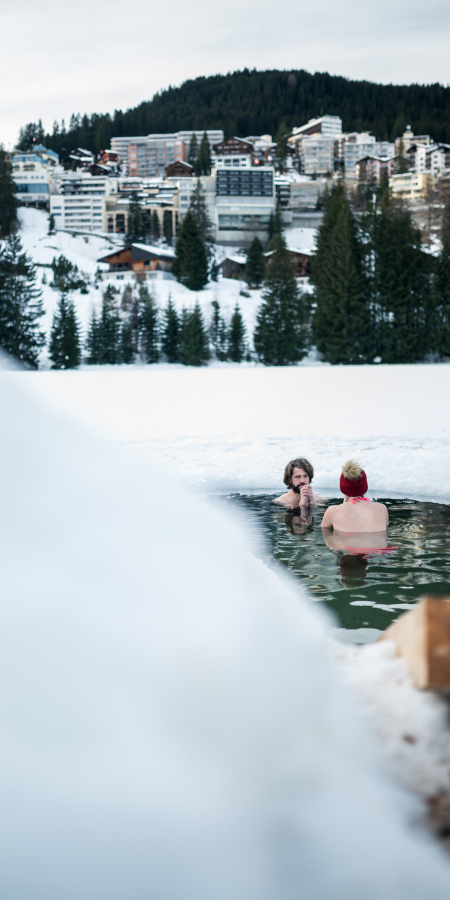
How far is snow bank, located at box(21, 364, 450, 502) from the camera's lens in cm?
754

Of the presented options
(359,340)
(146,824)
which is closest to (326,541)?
(146,824)

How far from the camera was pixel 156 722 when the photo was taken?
2.92ft

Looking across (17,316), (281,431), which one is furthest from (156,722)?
(17,316)

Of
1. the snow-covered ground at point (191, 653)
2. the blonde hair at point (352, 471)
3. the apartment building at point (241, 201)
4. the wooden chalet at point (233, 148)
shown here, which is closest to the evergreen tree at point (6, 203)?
the apartment building at point (241, 201)

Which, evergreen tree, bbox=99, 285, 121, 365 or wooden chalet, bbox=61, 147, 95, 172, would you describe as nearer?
evergreen tree, bbox=99, 285, 121, 365

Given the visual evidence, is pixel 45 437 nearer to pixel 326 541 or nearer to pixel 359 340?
pixel 326 541

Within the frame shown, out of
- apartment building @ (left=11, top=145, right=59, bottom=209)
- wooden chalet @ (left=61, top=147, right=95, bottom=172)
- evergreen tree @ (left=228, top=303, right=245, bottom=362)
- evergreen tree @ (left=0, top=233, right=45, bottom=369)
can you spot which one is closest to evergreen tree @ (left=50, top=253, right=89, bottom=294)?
evergreen tree @ (left=0, top=233, right=45, bottom=369)

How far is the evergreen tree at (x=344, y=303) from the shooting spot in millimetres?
42344

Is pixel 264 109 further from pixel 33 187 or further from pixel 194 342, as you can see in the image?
pixel 194 342

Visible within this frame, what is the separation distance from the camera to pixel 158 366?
45625 millimetres

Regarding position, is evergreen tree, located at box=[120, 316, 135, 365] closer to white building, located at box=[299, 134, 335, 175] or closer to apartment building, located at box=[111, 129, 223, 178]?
apartment building, located at box=[111, 129, 223, 178]

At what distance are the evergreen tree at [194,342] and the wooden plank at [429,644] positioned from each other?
148ft

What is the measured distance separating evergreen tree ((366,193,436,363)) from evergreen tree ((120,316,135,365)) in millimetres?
15707

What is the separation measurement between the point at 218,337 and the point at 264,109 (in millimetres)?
131021
